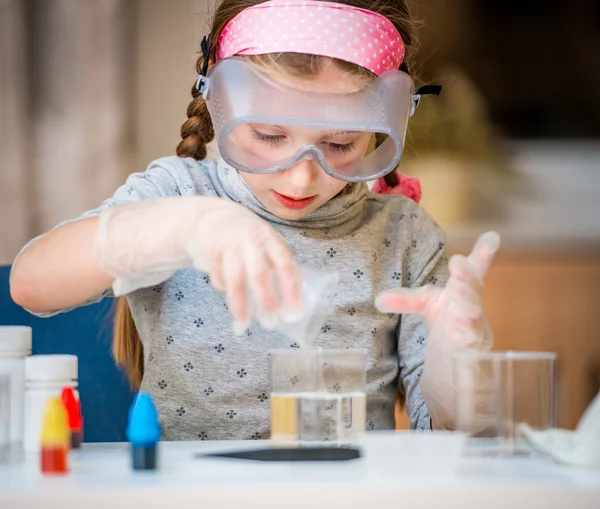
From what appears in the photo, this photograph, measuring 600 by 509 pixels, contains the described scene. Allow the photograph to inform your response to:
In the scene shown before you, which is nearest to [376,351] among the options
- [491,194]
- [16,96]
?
[16,96]

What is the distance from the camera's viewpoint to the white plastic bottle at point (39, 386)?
40.3 inches

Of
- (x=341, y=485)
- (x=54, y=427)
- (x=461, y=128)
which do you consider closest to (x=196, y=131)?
(x=54, y=427)

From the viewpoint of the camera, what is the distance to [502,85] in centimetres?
362

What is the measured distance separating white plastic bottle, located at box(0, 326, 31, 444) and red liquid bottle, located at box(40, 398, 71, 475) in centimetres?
18

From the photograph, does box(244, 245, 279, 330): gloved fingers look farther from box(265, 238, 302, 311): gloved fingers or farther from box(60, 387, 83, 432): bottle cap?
box(60, 387, 83, 432): bottle cap

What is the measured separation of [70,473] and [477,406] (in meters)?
0.36

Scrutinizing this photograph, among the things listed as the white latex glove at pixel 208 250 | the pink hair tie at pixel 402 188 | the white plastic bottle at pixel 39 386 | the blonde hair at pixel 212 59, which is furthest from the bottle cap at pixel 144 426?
the pink hair tie at pixel 402 188

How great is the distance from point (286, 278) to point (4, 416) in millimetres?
315

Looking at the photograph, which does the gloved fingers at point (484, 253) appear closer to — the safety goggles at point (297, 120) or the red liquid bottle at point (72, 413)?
the safety goggles at point (297, 120)

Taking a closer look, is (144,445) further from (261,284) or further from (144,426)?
(261,284)

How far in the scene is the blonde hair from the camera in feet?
4.17

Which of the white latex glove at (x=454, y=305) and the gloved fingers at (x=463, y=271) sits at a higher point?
the gloved fingers at (x=463, y=271)

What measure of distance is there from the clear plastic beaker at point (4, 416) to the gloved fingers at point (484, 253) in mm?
490

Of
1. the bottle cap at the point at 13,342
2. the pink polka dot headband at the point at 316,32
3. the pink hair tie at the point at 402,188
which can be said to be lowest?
the bottle cap at the point at 13,342
